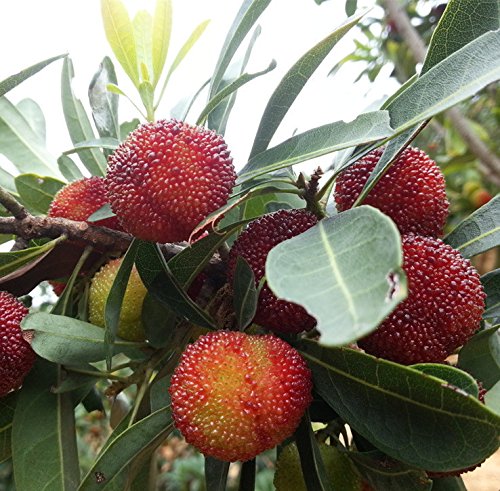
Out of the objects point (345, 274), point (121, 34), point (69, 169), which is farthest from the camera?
point (69, 169)

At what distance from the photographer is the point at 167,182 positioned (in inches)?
21.6

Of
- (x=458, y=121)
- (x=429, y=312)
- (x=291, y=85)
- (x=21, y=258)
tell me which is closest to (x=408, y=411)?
(x=429, y=312)

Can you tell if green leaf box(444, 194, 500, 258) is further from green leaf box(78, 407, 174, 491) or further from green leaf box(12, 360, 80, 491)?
green leaf box(12, 360, 80, 491)

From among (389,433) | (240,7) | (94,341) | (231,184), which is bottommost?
(389,433)

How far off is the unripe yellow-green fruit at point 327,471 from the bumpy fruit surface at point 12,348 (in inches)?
12.0

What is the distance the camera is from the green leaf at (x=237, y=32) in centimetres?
67

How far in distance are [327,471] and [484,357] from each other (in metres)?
0.21

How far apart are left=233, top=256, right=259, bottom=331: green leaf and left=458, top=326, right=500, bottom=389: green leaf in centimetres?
22

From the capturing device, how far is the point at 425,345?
542 millimetres

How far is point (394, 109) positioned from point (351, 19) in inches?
3.8

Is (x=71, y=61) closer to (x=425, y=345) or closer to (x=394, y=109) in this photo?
(x=394, y=109)

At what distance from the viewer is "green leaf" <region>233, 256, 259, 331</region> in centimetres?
56

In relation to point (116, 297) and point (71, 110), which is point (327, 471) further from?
point (71, 110)

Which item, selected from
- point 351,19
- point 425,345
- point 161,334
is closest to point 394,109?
point 351,19
